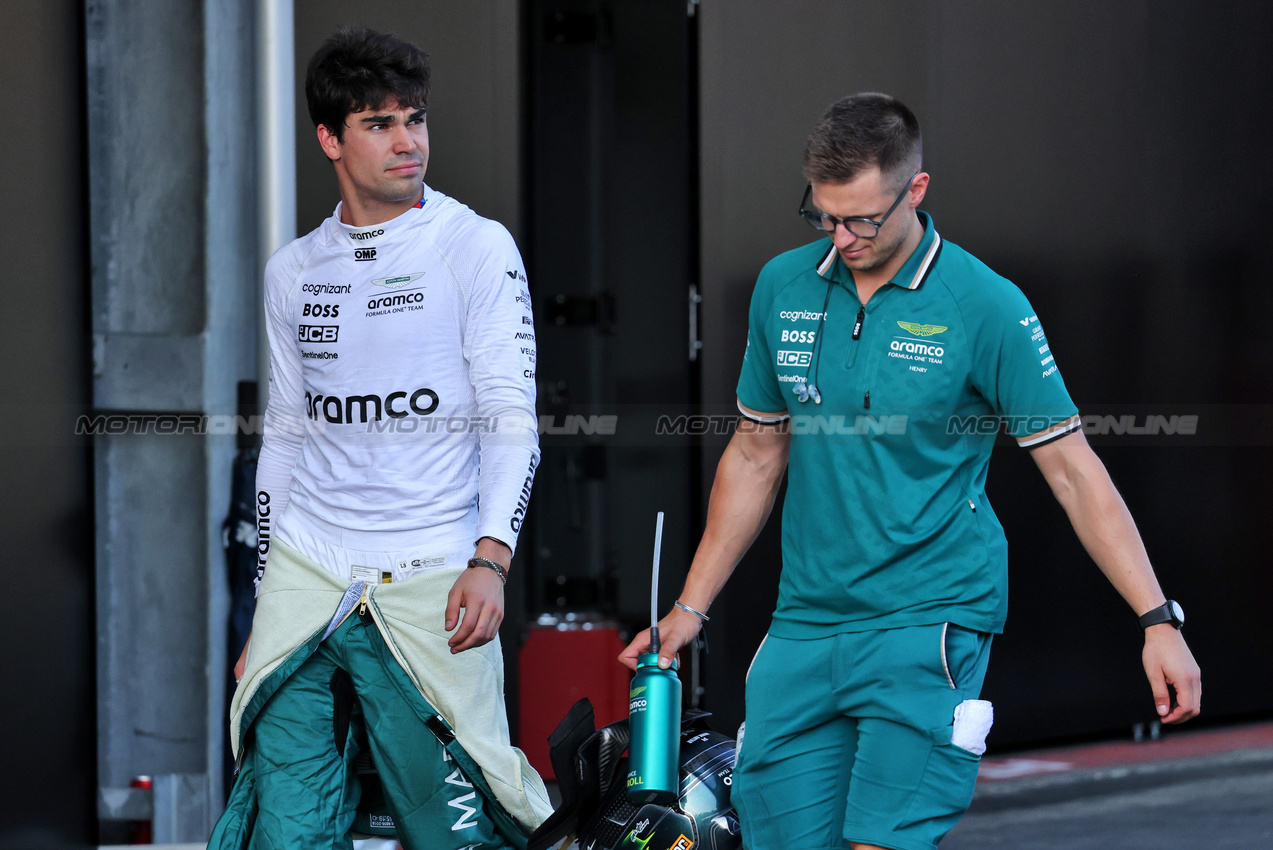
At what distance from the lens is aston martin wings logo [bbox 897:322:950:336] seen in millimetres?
2291

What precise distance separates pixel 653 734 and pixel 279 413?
112 cm

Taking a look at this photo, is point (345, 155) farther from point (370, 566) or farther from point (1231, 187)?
point (1231, 187)

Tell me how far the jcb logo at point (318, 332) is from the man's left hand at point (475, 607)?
0.64 metres

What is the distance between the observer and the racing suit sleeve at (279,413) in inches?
108

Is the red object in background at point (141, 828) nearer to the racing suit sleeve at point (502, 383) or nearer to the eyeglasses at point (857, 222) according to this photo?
the racing suit sleeve at point (502, 383)

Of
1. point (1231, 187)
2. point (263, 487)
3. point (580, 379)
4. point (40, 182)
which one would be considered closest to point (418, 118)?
point (263, 487)

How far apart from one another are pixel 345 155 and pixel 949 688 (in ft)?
5.50

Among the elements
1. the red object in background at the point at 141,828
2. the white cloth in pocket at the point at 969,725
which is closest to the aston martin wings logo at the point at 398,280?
the white cloth in pocket at the point at 969,725

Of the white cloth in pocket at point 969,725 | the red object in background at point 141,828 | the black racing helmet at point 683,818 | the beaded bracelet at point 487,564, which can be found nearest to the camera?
the white cloth in pocket at point 969,725

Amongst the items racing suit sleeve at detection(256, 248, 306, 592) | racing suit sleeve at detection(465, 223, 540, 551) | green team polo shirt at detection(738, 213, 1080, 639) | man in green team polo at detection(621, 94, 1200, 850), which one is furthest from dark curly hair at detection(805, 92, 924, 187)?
racing suit sleeve at detection(256, 248, 306, 592)

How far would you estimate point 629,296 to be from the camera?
491 centimetres

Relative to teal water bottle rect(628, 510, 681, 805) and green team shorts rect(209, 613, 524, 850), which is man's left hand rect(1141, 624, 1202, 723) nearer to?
teal water bottle rect(628, 510, 681, 805)

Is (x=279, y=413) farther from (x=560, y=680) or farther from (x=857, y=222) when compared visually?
(x=560, y=680)

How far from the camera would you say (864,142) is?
2.26 m
